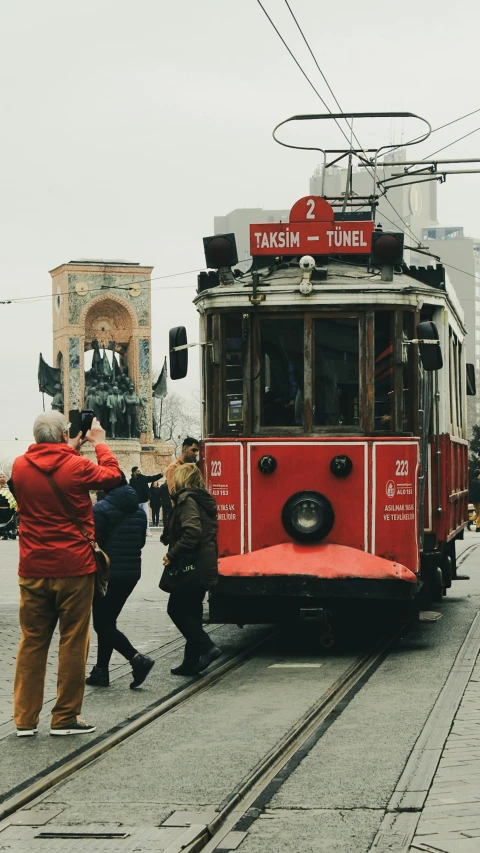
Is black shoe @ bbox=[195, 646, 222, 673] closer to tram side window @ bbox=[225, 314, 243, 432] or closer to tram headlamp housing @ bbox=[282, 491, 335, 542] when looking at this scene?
tram headlamp housing @ bbox=[282, 491, 335, 542]

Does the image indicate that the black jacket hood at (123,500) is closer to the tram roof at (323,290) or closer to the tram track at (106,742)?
the tram track at (106,742)

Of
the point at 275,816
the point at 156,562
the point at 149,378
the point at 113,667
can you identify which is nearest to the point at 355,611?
the point at 113,667

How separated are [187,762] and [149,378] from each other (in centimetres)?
5842

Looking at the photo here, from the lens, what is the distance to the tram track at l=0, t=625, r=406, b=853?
596 cm

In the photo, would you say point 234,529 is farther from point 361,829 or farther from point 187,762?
point 361,829

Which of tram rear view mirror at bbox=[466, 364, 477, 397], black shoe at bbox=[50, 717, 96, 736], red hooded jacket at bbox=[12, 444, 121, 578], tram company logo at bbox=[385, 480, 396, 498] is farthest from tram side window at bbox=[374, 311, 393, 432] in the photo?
tram rear view mirror at bbox=[466, 364, 477, 397]

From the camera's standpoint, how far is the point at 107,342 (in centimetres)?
6656

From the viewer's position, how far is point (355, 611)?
38.9ft

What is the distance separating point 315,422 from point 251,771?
5106mm

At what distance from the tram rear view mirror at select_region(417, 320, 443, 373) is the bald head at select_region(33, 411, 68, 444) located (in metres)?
4.14

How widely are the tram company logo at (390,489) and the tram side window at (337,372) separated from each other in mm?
572

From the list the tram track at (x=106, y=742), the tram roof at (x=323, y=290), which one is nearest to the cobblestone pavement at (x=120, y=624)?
A: the tram track at (x=106, y=742)

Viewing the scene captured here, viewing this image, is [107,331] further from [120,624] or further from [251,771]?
[251,771]

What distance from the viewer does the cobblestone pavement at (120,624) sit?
1059 cm
